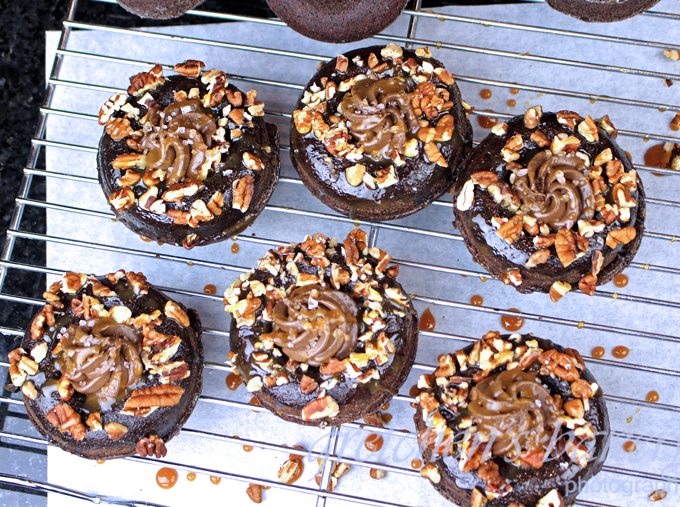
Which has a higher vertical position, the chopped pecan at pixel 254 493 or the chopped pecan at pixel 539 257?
the chopped pecan at pixel 539 257

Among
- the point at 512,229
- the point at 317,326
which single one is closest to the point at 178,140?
the point at 317,326

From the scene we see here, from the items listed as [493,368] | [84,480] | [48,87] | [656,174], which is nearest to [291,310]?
[493,368]

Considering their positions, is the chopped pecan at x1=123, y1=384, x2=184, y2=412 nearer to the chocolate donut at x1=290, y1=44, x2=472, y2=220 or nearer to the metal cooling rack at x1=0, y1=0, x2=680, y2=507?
the metal cooling rack at x1=0, y1=0, x2=680, y2=507

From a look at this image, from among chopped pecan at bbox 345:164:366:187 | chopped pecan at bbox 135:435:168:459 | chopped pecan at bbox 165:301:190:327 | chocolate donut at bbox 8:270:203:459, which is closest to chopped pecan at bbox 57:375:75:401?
chocolate donut at bbox 8:270:203:459

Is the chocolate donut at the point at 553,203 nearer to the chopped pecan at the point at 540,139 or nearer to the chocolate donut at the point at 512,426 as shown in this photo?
the chopped pecan at the point at 540,139

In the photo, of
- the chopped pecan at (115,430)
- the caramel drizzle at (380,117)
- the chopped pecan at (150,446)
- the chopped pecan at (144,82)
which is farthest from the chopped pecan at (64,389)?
the caramel drizzle at (380,117)

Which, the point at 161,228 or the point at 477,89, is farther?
the point at 477,89

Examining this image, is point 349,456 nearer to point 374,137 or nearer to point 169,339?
point 169,339
